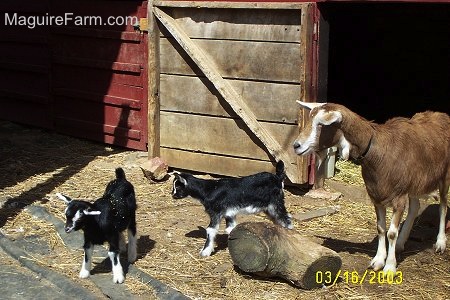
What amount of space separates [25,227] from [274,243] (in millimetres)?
3115

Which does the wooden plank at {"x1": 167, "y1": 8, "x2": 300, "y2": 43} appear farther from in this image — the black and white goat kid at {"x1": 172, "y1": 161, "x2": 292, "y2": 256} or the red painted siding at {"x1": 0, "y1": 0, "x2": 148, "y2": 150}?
the black and white goat kid at {"x1": 172, "y1": 161, "x2": 292, "y2": 256}

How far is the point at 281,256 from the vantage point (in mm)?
6113

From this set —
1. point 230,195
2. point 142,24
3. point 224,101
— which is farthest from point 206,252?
point 142,24

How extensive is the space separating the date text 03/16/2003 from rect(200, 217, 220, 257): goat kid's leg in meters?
1.22

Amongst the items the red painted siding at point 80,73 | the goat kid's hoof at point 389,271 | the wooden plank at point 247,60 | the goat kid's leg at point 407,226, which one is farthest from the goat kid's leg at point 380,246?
the red painted siding at point 80,73

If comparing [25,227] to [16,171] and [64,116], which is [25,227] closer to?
[16,171]

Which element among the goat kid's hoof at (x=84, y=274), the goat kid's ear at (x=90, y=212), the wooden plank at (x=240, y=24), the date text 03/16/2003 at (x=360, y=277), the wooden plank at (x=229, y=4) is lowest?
the goat kid's hoof at (x=84, y=274)

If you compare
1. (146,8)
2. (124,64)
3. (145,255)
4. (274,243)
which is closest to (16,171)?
(124,64)

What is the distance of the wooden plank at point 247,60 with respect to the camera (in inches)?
344

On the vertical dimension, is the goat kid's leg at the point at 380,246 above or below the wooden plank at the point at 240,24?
below

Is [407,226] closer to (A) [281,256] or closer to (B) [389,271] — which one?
(B) [389,271]

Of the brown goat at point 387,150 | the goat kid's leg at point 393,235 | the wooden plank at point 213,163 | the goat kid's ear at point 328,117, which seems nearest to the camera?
the goat kid's ear at point 328,117

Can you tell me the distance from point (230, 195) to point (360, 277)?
1409mm

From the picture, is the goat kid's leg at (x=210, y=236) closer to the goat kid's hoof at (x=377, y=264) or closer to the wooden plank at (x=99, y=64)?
the goat kid's hoof at (x=377, y=264)
